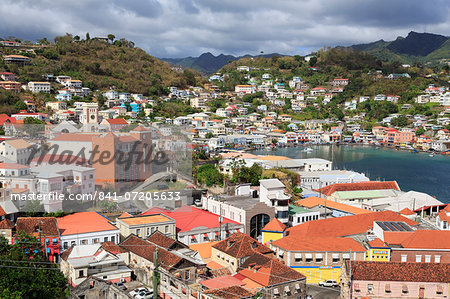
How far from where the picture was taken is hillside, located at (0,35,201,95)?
106ft

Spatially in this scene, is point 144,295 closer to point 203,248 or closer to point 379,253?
point 203,248

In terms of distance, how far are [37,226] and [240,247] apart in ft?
13.9

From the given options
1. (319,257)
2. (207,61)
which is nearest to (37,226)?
(319,257)

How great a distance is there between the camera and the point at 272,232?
32.1 feet

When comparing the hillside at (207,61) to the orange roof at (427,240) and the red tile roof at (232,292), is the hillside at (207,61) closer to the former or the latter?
the orange roof at (427,240)

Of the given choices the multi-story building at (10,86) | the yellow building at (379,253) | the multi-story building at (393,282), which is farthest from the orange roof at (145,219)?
the multi-story building at (10,86)

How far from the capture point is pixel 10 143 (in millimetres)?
11391

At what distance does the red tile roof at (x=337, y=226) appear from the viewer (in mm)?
10065

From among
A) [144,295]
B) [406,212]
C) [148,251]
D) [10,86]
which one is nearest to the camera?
[144,295]

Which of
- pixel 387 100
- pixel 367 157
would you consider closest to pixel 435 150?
pixel 367 157

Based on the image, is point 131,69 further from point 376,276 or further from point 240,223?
point 376,276

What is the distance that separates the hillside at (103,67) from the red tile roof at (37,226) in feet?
76.4

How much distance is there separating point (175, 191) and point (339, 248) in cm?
582

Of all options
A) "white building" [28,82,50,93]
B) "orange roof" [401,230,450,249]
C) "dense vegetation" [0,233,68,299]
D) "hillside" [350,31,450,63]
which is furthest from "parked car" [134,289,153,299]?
"hillside" [350,31,450,63]
